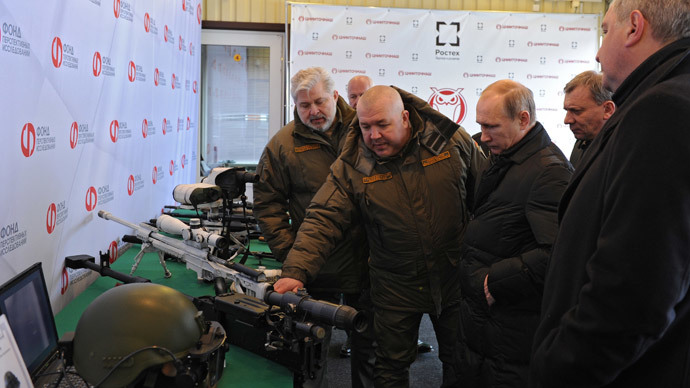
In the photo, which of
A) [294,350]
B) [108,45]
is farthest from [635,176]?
[108,45]

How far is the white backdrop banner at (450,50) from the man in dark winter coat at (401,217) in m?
4.25

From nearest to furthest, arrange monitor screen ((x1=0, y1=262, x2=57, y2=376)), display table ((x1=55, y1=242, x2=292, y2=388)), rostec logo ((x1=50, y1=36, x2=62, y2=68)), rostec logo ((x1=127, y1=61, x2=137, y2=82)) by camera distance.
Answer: monitor screen ((x1=0, y1=262, x2=57, y2=376))
display table ((x1=55, y1=242, x2=292, y2=388))
rostec logo ((x1=50, y1=36, x2=62, y2=68))
rostec logo ((x1=127, y1=61, x2=137, y2=82))

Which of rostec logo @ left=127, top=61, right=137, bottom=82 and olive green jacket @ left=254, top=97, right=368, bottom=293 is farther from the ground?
rostec logo @ left=127, top=61, right=137, bottom=82

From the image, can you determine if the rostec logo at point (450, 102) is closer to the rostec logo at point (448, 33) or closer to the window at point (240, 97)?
the rostec logo at point (448, 33)

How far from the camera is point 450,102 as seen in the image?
679cm

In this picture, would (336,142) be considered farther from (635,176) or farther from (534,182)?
(635,176)

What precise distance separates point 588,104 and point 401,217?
1.01 meters

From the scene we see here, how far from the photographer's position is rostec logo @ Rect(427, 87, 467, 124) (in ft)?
22.2

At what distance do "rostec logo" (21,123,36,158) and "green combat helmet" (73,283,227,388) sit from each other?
101 centimetres

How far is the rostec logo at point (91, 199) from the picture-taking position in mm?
2746

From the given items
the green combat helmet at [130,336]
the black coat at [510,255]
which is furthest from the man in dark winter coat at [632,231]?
the green combat helmet at [130,336]

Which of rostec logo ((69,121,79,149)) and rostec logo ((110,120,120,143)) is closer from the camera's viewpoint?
rostec logo ((69,121,79,149))

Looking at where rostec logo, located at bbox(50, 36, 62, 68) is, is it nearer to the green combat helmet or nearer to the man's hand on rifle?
the man's hand on rifle

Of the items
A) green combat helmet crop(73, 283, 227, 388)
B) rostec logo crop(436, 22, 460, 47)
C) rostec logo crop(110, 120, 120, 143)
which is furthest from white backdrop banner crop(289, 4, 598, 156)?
green combat helmet crop(73, 283, 227, 388)
